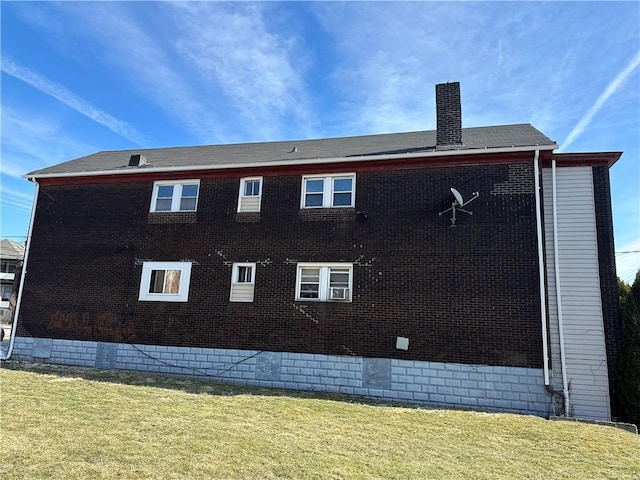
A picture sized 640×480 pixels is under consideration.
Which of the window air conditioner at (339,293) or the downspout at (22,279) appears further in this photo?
the downspout at (22,279)

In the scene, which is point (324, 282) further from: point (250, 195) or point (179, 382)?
point (179, 382)

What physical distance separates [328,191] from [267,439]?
7192mm

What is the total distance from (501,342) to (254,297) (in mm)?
6288

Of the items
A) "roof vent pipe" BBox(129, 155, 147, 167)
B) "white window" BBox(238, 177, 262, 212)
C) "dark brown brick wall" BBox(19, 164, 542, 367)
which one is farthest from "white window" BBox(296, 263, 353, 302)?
"roof vent pipe" BBox(129, 155, 147, 167)

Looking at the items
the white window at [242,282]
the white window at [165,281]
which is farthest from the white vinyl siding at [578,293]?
the white window at [165,281]

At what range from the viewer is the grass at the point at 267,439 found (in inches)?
185

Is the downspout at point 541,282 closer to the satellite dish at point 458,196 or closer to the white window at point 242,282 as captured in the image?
the satellite dish at point 458,196

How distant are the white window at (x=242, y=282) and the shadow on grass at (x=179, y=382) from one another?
2211 millimetres

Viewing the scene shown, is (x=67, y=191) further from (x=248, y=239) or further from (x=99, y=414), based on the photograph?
(x=99, y=414)

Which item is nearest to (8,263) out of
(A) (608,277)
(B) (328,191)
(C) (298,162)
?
(C) (298,162)

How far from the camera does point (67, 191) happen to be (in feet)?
44.6

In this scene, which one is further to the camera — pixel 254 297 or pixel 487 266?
pixel 254 297

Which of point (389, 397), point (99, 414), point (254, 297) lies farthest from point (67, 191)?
point (389, 397)

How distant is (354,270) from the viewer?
10.9 m
